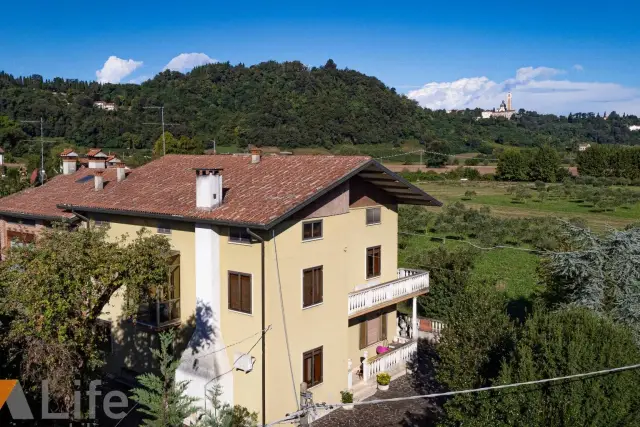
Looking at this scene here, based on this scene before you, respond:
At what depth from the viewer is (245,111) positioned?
98.7 meters

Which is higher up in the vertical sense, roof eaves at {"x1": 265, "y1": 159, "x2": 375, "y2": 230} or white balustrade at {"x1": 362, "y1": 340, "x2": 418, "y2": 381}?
roof eaves at {"x1": 265, "y1": 159, "x2": 375, "y2": 230}

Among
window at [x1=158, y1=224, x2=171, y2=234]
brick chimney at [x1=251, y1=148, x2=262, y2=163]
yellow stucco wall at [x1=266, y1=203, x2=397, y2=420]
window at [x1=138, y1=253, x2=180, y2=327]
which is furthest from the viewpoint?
brick chimney at [x1=251, y1=148, x2=262, y2=163]

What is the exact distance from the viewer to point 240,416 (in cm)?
1537

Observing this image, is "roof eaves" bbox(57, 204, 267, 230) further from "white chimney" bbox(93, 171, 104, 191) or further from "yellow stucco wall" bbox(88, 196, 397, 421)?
"white chimney" bbox(93, 171, 104, 191)

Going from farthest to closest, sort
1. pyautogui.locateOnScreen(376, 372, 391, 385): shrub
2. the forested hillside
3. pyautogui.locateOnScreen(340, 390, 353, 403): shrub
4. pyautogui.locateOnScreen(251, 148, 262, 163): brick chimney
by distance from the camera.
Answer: the forested hillside
pyautogui.locateOnScreen(251, 148, 262, 163): brick chimney
pyautogui.locateOnScreen(376, 372, 391, 385): shrub
pyautogui.locateOnScreen(340, 390, 353, 403): shrub

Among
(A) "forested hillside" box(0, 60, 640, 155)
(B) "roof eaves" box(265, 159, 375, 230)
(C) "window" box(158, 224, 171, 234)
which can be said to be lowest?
(C) "window" box(158, 224, 171, 234)

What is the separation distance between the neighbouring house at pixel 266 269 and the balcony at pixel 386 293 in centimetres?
5

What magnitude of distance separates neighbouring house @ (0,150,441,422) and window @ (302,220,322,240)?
1.7 inches

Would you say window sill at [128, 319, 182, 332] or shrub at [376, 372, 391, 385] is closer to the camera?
window sill at [128, 319, 182, 332]

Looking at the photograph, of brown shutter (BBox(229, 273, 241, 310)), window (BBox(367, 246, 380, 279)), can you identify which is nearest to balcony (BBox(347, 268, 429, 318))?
window (BBox(367, 246, 380, 279))

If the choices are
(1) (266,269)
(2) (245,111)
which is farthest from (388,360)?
(2) (245,111)

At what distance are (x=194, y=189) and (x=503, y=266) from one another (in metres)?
28.3

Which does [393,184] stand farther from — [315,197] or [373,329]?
[373,329]

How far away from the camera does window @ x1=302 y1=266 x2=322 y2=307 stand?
1672 centimetres
